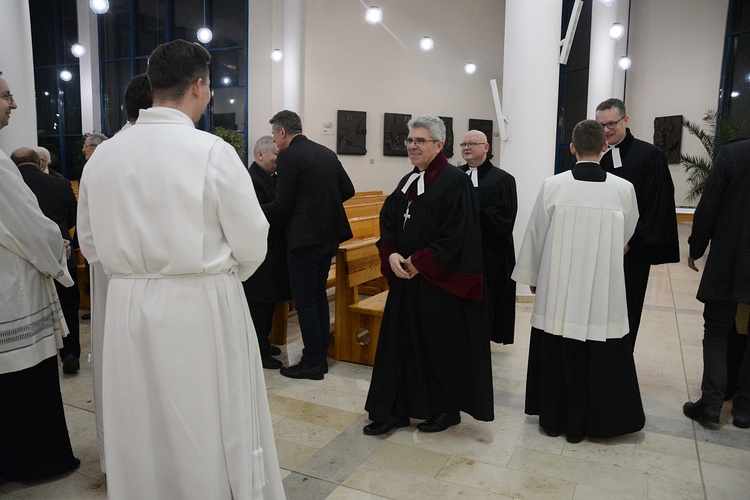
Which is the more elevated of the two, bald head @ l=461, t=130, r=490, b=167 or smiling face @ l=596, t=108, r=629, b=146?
smiling face @ l=596, t=108, r=629, b=146

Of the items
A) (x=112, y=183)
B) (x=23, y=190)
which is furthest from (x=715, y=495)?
(x=23, y=190)

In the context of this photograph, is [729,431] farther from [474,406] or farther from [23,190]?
[23,190]

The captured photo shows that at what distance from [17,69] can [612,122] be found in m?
5.72

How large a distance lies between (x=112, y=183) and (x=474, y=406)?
2110 millimetres

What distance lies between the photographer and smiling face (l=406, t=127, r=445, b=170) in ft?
10.2

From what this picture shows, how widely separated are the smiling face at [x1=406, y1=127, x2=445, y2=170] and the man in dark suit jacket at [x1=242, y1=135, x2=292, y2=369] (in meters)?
1.42

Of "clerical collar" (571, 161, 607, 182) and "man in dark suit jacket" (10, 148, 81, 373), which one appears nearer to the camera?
"clerical collar" (571, 161, 607, 182)

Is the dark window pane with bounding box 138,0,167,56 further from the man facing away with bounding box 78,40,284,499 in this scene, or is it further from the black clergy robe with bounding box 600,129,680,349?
the man facing away with bounding box 78,40,284,499

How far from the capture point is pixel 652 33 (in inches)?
459

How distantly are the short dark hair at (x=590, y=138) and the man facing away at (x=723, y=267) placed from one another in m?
0.79

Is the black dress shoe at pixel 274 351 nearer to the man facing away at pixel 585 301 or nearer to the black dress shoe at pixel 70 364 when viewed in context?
the black dress shoe at pixel 70 364

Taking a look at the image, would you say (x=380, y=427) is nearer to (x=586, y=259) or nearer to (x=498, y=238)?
(x=586, y=259)

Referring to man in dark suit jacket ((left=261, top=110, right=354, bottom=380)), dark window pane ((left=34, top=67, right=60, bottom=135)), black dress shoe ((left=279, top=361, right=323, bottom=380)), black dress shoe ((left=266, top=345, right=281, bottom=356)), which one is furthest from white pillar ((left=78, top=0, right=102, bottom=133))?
black dress shoe ((left=279, top=361, right=323, bottom=380))

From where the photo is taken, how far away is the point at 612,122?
141 inches
